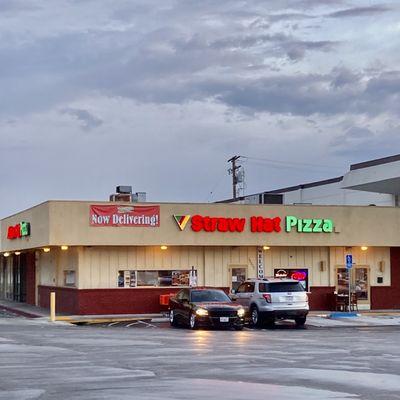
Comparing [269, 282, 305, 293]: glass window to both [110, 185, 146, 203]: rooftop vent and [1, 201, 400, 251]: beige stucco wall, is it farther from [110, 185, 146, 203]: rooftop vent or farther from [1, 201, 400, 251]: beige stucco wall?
[110, 185, 146, 203]: rooftop vent

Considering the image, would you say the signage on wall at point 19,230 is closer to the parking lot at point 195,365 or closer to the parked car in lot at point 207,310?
the parked car in lot at point 207,310

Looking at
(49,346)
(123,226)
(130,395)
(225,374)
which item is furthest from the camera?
(123,226)

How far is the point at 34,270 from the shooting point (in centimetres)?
4825

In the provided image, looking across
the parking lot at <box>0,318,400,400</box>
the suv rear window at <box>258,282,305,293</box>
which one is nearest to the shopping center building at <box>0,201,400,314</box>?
the suv rear window at <box>258,282,305,293</box>

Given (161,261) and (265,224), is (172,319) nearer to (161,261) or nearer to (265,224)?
(161,261)

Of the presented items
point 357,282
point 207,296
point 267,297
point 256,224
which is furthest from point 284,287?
point 357,282

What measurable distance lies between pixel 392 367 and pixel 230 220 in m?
21.4

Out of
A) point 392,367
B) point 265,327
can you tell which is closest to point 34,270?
point 265,327

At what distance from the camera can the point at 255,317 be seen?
→ 107ft

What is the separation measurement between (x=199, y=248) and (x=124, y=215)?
14.0 feet

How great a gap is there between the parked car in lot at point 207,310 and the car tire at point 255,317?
1.27 metres

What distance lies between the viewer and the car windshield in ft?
103

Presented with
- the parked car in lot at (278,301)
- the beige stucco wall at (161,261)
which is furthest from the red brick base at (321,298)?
the parked car in lot at (278,301)

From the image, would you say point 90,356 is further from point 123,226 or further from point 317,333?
point 123,226
